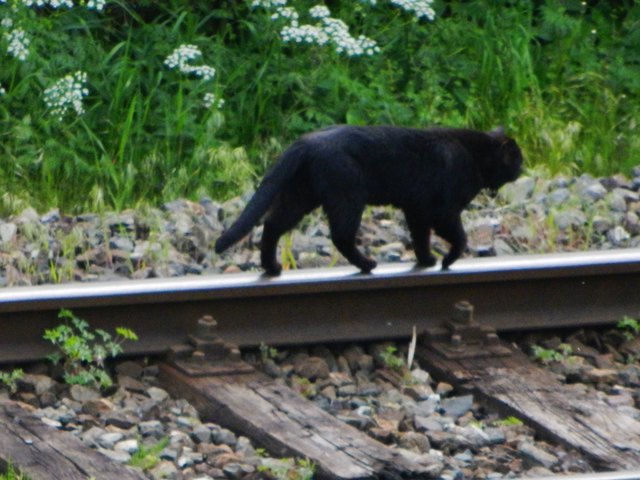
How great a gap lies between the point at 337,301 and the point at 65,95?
250 cm

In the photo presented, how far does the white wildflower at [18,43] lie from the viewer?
303 inches

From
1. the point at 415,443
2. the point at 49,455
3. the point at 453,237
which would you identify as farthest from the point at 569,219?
the point at 49,455

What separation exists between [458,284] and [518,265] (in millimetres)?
262

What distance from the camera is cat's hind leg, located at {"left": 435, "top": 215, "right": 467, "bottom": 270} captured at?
19.2 ft

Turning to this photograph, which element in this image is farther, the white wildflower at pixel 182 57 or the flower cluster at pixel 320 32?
the flower cluster at pixel 320 32

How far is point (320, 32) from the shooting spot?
816 cm

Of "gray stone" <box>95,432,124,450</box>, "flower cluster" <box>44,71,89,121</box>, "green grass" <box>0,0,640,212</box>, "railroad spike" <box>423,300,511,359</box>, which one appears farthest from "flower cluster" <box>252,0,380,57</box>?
"gray stone" <box>95,432,124,450</box>

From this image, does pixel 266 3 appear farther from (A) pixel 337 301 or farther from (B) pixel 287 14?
(A) pixel 337 301

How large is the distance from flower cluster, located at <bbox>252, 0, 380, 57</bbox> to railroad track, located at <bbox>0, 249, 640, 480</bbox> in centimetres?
248

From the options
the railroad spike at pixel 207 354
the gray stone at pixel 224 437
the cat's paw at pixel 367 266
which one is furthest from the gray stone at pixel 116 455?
the cat's paw at pixel 367 266

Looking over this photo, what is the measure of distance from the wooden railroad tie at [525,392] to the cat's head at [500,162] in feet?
2.33

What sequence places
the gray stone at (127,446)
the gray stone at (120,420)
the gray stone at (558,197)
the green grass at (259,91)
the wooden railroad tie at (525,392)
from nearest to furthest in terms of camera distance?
the gray stone at (127,446), the wooden railroad tie at (525,392), the gray stone at (120,420), the gray stone at (558,197), the green grass at (259,91)

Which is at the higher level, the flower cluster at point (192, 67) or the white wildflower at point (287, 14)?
the white wildflower at point (287, 14)

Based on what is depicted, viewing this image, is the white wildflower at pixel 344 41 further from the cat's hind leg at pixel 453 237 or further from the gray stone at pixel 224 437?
the gray stone at pixel 224 437
